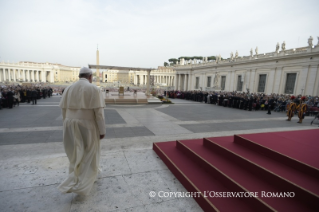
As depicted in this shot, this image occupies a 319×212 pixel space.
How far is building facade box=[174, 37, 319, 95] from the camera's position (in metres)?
19.3

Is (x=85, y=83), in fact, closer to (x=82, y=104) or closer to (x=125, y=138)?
(x=82, y=104)

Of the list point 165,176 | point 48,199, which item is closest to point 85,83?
point 48,199

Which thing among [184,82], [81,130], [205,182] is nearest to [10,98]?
[81,130]

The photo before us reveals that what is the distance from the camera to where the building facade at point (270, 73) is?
1934cm

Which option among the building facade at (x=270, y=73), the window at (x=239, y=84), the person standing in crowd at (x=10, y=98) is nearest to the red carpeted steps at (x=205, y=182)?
the person standing in crowd at (x=10, y=98)

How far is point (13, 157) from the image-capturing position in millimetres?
4203

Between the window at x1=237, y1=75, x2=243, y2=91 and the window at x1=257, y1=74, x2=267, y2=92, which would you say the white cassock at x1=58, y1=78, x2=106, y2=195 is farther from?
the window at x1=237, y1=75, x2=243, y2=91

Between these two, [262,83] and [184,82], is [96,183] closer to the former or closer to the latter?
[262,83]

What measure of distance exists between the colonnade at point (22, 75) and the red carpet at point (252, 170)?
97.5 meters

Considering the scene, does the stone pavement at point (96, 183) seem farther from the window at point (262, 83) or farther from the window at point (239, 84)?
the window at point (239, 84)

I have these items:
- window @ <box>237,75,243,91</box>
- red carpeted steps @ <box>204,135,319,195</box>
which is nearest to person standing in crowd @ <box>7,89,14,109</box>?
red carpeted steps @ <box>204,135,319,195</box>

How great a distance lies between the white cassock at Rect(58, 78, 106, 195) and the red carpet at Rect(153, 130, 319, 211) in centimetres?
185

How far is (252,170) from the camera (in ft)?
10.5

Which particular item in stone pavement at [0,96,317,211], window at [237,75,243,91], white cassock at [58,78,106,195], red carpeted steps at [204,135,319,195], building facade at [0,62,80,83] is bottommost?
stone pavement at [0,96,317,211]
